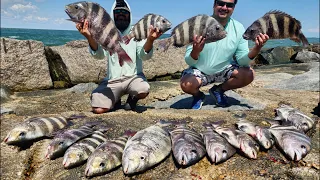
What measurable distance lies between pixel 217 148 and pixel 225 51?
2.04 metres

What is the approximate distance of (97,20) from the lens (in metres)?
3.61

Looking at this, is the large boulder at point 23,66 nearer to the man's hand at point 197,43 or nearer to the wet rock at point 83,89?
the wet rock at point 83,89

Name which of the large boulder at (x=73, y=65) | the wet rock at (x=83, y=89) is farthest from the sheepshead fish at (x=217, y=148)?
the large boulder at (x=73, y=65)

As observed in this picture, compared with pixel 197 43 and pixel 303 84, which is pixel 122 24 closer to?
pixel 197 43

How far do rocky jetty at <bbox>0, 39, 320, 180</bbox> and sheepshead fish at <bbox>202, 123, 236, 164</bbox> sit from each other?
68 millimetres

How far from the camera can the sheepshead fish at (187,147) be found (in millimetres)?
2807

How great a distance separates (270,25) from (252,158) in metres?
1.74

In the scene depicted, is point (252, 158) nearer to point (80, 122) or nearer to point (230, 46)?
point (230, 46)

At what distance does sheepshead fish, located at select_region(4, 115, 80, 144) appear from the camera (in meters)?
3.57

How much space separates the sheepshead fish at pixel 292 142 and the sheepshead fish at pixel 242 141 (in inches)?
11.2

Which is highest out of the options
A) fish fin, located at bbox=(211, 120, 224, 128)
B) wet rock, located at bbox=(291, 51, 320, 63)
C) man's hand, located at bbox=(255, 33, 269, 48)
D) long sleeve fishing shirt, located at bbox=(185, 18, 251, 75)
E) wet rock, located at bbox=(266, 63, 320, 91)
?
man's hand, located at bbox=(255, 33, 269, 48)

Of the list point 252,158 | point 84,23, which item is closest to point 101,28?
point 84,23

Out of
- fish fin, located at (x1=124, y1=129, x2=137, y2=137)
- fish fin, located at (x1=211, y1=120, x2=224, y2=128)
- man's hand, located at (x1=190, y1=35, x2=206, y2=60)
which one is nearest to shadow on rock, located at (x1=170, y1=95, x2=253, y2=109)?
fish fin, located at (x1=211, y1=120, x2=224, y2=128)

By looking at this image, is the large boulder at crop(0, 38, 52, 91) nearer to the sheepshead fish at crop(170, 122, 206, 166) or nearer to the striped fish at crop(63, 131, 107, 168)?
the striped fish at crop(63, 131, 107, 168)
